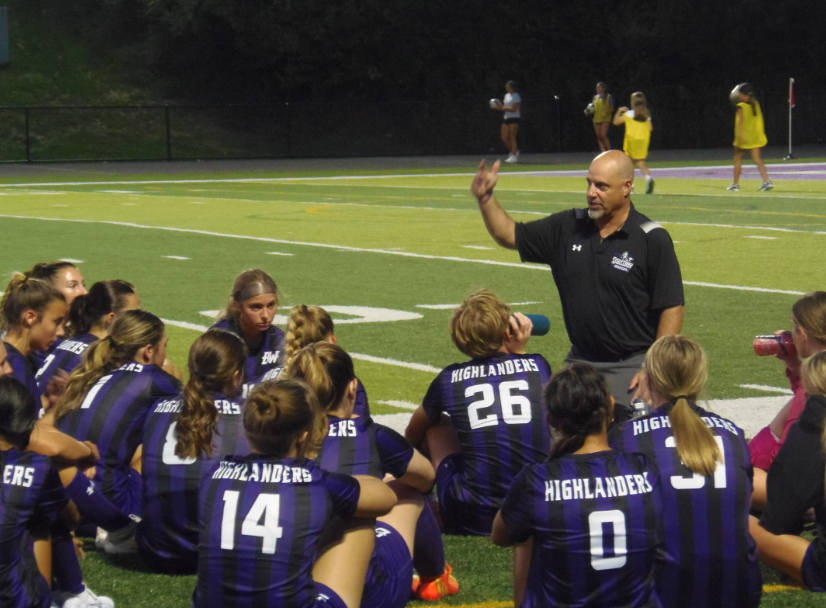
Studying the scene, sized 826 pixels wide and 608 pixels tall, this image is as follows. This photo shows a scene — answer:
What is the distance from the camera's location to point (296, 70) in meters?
49.5

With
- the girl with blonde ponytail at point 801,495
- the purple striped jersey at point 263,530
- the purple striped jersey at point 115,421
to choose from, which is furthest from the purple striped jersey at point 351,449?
the girl with blonde ponytail at point 801,495

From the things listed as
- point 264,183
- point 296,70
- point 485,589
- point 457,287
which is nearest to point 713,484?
point 485,589

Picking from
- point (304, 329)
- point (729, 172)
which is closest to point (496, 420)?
point (304, 329)

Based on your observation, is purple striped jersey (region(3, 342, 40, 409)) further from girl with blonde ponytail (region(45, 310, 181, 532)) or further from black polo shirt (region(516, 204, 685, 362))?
black polo shirt (region(516, 204, 685, 362))

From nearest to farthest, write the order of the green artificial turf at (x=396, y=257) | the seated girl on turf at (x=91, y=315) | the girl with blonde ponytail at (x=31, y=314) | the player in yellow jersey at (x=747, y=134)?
the girl with blonde ponytail at (x=31, y=314)
the seated girl on turf at (x=91, y=315)
the green artificial turf at (x=396, y=257)
the player in yellow jersey at (x=747, y=134)

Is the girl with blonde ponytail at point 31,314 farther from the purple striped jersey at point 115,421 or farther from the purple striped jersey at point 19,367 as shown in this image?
the purple striped jersey at point 115,421

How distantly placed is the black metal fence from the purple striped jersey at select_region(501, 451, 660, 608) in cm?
4067

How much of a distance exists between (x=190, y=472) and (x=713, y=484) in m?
1.98

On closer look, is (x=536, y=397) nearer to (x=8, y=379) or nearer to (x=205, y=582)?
(x=205, y=582)

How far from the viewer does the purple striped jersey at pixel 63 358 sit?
21.9 ft

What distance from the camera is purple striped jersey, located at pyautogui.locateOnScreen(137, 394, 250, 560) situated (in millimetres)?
5273

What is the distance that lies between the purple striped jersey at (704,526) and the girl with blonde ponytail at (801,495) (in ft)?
1.27

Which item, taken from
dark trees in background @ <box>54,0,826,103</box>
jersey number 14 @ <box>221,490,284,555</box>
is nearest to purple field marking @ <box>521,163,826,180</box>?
dark trees in background @ <box>54,0,826,103</box>

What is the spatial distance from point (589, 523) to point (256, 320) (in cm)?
343
